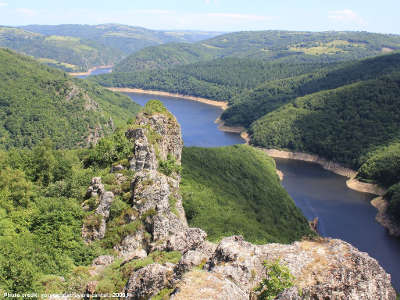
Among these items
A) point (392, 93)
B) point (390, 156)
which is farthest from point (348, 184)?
point (392, 93)

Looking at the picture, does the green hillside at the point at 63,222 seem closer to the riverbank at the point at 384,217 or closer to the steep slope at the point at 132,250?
the steep slope at the point at 132,250

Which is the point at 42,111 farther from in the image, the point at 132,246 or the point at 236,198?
the point at 132,246

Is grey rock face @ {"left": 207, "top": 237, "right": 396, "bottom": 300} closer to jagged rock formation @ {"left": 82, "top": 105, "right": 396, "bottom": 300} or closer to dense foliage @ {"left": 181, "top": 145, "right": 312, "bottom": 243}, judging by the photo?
jagged rock formation @ {"left": 82, "top": 105, "right": 396, "bottom": 300}

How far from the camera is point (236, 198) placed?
80.8m

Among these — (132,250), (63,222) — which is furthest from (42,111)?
(132,250)

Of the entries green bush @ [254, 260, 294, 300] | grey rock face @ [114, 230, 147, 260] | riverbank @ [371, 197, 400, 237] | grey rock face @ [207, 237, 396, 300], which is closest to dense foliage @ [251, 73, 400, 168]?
riverbank @ [371, 197, 400, 237]

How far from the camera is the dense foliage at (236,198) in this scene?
52.6 m

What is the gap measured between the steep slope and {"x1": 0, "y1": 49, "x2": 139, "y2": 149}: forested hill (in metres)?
94.4

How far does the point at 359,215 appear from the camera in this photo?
99.6 metres

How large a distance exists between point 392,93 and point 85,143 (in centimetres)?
14094

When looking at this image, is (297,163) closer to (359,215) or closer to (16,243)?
(359,215)

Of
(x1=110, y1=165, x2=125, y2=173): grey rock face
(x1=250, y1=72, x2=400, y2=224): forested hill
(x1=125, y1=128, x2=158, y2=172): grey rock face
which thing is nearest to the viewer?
(x1=110, y1=165, x2=125, y2=173): grey rock face

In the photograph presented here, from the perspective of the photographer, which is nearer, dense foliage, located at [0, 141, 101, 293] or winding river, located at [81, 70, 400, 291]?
dense foliage, located at [0, 141, 101, 293]

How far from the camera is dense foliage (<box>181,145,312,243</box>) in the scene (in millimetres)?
52562
